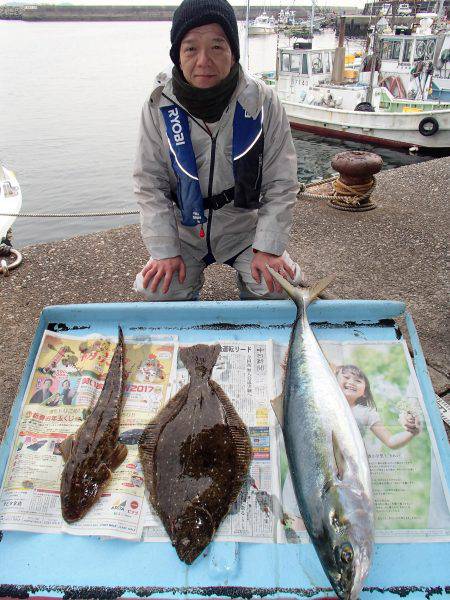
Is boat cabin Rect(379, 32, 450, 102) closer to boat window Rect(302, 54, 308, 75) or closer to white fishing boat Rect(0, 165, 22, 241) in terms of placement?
boat window Rect(302, 54, 308, 75)

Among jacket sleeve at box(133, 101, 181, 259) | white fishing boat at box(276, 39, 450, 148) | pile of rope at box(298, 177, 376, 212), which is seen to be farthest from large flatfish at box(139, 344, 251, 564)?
white fishing boat at box(276, 39, 450, 148)

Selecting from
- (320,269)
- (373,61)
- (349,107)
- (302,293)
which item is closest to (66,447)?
(302,293)

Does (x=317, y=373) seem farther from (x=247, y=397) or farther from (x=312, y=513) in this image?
(x=312, y=513)

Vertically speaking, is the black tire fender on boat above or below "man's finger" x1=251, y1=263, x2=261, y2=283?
below

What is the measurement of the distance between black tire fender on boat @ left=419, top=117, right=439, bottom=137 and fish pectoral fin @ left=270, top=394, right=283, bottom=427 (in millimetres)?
15414

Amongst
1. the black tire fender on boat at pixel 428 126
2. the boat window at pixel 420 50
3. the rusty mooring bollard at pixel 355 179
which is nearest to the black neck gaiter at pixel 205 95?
the rusty mooring bollard at pixel 355 179

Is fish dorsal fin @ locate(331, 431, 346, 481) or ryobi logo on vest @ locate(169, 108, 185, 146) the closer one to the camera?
fish dorsal fin @ locate(331, 431, 346, 481)

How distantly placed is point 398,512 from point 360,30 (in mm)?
60033

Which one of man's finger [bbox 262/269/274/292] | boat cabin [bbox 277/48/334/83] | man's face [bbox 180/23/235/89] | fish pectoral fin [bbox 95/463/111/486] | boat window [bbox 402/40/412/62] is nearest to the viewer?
fish pectoral fin [bbox 95/463/111/486]

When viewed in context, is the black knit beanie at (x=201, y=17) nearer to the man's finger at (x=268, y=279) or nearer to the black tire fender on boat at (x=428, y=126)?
the man's finger at (x=268, y=279)

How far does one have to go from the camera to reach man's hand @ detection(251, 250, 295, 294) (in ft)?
8.49

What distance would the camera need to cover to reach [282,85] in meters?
17.4

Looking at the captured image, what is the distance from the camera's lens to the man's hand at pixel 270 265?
102 inches

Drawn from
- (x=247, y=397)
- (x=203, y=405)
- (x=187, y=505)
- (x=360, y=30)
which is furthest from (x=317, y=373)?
(x=360, y=30)
